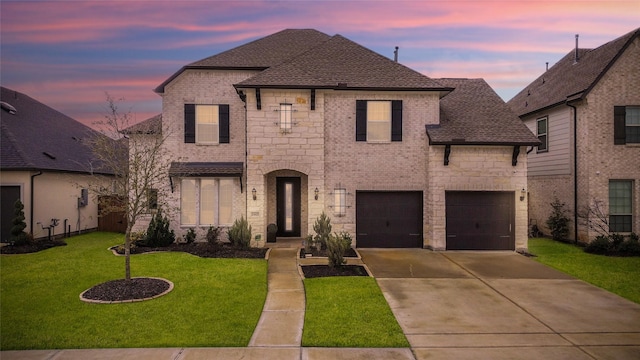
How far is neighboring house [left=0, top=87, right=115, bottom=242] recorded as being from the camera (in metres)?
16.7

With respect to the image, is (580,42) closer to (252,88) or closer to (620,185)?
(620,185)

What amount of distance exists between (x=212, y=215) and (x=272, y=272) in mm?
5954

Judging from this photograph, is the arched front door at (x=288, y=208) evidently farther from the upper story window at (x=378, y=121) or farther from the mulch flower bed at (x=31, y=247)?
the mulch flower bed at (x=31, y=247)

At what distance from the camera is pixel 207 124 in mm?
16344

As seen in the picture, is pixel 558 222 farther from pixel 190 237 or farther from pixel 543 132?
pixel 190 237

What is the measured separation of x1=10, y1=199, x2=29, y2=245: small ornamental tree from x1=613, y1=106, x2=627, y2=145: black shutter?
26.0 meters

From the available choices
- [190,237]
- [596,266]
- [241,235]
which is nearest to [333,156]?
[241,235]

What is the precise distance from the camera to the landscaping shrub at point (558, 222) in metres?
17.5

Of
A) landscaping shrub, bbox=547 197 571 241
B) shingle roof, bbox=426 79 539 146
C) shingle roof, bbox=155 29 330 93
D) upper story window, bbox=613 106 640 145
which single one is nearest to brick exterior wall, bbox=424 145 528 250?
shingle roof, bbox=426 79 539 146

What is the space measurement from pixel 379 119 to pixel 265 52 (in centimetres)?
669

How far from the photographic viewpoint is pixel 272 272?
11.4 metres

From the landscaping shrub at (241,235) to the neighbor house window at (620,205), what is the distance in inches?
627

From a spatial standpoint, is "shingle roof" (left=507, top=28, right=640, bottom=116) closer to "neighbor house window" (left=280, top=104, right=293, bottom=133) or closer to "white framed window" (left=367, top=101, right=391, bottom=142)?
"white framed window" (left=367, top=101, right=391, bottom=142)

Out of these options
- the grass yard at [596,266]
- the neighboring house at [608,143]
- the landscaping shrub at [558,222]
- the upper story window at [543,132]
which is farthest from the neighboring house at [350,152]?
the upper story window at [543,132]
